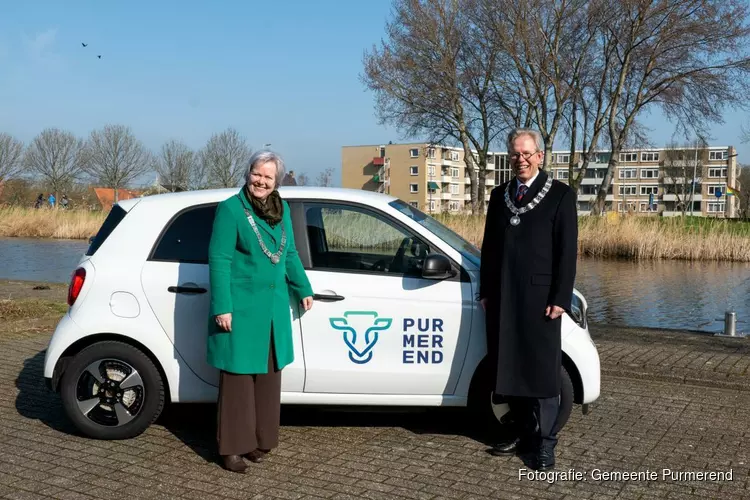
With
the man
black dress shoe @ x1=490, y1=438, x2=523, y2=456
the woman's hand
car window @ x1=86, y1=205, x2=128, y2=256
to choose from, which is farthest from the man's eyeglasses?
car window @ x1=86, y1=205, x2=128, y2=256

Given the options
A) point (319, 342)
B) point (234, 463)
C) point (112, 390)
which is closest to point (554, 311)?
point (319, 342)

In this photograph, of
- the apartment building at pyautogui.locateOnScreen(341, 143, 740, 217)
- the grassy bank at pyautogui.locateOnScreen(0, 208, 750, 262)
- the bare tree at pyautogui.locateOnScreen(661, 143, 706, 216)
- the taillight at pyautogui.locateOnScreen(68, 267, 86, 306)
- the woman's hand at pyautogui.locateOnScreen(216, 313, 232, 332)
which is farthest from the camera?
the apartment building at pyautogui.locateOnScreen(341, 143, 740, 217)

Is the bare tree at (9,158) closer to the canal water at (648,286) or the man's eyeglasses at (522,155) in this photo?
the canal water at (648,286)

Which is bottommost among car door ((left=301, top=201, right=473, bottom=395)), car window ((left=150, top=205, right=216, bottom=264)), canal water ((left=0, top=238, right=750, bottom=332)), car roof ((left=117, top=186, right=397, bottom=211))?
canal water ((left=0, top=238, right=750, bottom=332))

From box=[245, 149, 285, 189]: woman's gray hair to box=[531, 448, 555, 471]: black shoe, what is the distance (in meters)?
2.25

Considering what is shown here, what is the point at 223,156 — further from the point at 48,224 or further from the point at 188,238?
the point at 188,238

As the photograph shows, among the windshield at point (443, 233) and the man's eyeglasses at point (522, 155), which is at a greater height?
the man's eyeglasses at point (522, 155)

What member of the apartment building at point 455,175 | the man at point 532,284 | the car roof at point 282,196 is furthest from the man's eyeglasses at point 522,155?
the apartment building at point 455,175

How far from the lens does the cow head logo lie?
524 cm

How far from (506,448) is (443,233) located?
1513 millimetres

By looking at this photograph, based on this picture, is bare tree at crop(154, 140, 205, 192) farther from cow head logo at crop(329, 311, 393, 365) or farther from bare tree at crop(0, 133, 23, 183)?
cow head logo at crop(329, 311, 393, 365)

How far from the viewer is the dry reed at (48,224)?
3456 cm

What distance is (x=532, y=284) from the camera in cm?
485

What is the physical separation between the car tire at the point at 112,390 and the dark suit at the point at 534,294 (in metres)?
2.22
